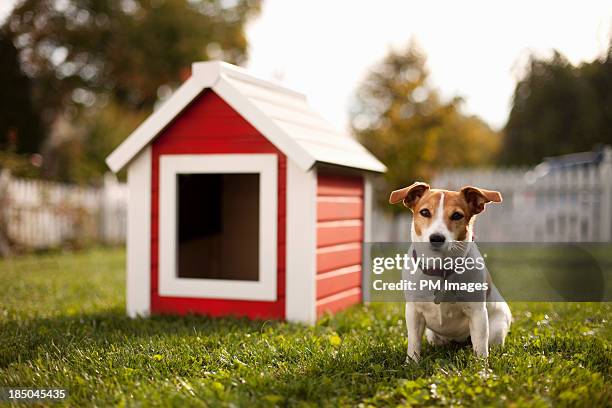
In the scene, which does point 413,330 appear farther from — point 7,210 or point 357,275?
point 7,210

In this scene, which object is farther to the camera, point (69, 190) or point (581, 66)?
point (69, 190)

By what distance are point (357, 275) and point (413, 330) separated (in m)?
2.72

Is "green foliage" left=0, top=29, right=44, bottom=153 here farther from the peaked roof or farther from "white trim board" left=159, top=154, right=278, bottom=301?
"white trim board" left=159, top=154, right=278, bottom=301

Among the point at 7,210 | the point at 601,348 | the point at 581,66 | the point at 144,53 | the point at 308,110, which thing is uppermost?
the point at 144,53

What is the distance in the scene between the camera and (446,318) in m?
3.80

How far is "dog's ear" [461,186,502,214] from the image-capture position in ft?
12.0

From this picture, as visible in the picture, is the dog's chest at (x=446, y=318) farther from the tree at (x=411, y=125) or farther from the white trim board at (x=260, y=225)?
the tree at (x=411, y=125)

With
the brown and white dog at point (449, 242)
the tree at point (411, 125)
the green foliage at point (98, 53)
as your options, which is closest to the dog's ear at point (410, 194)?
the brown and white dog at point (449, 242)

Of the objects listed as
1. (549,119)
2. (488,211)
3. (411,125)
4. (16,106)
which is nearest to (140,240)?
(488,211)

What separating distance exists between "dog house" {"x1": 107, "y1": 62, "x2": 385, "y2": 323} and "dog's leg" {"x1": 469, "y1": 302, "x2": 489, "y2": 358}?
69.5 inches

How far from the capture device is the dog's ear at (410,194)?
3771 millimetres

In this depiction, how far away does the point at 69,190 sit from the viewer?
13.7 m

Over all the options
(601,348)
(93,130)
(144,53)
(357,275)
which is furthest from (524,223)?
(93,130)

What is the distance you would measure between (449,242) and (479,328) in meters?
0.62
